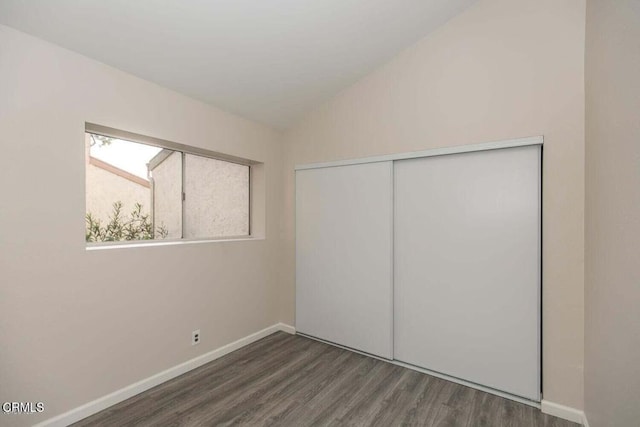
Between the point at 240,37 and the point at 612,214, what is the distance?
250 cm

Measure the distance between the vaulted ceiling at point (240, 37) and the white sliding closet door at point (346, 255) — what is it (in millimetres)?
980

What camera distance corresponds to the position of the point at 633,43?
1.22 meters

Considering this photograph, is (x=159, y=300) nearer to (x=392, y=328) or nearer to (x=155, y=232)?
(x=155, y=232)

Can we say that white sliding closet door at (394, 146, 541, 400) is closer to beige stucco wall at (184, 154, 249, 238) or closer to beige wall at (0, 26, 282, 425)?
beige stucco wall at (184, 154, 249, 238)

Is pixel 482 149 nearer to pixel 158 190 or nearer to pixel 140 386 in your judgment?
pixel 158 190

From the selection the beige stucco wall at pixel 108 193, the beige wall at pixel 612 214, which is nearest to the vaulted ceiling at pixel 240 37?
the beige stucco wall at pixel 108 193

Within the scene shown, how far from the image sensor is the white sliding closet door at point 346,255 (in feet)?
9.43

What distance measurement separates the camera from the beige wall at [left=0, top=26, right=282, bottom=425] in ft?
5.65

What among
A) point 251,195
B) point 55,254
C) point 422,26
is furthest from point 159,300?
point 422,26

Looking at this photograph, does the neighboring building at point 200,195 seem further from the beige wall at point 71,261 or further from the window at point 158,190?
the beige wall at point 71,261

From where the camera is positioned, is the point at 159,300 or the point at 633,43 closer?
the point at 633,43

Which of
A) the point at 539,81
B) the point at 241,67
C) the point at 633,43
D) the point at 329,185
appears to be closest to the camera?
the point at 633,43

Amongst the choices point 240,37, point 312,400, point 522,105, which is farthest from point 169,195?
point 522,105

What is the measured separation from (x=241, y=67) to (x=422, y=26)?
1565 millimetres
